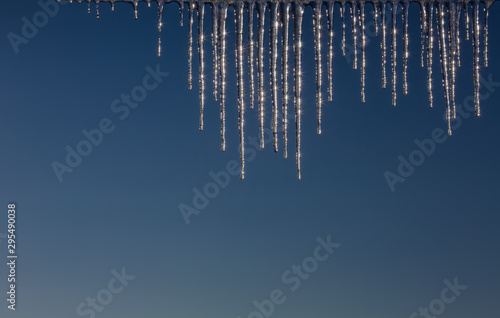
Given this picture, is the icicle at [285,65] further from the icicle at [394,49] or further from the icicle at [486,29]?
the icicle at [486,29]

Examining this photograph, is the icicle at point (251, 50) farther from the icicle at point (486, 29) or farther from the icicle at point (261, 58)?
the icicle at point (486, 29)

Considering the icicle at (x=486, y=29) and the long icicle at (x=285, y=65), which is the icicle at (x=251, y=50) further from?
the icicle at (x=486, y=29)

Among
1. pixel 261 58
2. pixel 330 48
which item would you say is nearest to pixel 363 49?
pixel 330 48

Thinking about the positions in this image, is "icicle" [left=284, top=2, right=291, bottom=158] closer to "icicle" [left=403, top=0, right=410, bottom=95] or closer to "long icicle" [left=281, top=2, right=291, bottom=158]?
"long icicle" [left=281, top=2, right=291, bottom=158]

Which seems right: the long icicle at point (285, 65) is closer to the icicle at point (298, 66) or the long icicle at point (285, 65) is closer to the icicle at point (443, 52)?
the icicle at point (298, 66)

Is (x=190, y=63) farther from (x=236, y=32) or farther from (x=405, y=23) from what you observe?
(x=405, y=23)

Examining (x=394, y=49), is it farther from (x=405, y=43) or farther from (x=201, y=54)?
(x=201, y=54)

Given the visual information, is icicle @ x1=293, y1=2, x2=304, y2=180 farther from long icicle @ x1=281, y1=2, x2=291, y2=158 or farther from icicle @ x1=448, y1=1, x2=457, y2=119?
icicle @ x1=448, y1=1, x2=457, y2=119

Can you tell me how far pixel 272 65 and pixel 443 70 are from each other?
1.16m

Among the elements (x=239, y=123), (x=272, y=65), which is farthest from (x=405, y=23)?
(x=239, y=123)

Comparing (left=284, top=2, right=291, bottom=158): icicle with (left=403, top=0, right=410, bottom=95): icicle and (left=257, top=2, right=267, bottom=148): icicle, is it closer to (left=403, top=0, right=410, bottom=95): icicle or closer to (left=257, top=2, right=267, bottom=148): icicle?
(left=257, top=2, right=267, bottom=148): icicle

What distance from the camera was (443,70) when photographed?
4.81 m

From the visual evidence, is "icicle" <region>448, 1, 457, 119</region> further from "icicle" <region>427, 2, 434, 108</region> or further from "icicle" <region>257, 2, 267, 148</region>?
"icicle" <region>257, 2, 267, 148</region>

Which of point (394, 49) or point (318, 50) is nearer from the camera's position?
point (318, 50)
